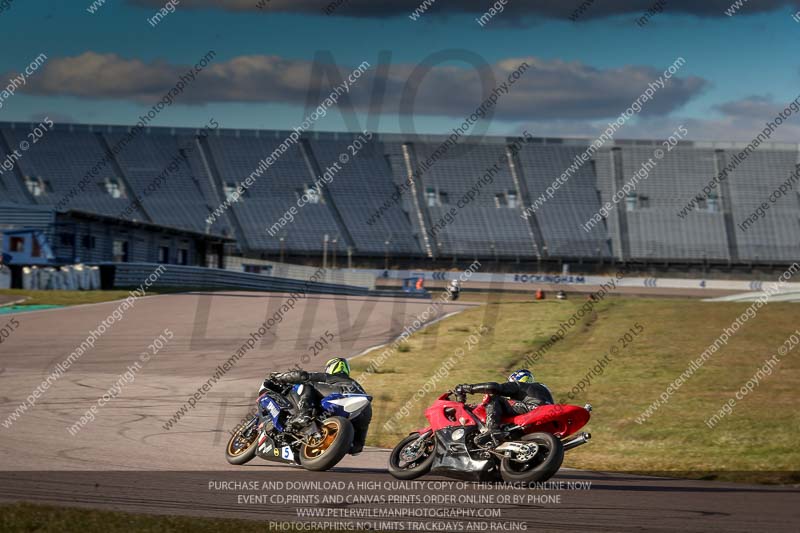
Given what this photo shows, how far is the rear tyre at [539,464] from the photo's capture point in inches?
407

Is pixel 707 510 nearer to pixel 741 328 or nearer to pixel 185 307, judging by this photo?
pixel 741 328

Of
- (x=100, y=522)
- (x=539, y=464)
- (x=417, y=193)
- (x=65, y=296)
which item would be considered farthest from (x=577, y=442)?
(x=417, y=193)

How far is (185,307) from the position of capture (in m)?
34.9

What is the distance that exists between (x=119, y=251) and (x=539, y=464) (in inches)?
1895

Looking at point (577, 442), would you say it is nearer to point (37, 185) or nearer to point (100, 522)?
point (100, 522)

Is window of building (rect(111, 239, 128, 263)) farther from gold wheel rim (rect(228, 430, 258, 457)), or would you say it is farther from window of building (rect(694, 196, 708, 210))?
window of building (rect(694, 196, 708, 210))

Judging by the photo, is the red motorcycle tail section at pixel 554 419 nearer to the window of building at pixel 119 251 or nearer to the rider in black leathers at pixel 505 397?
the rider in black leathers at pixel 505 397

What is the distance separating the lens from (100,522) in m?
7.81

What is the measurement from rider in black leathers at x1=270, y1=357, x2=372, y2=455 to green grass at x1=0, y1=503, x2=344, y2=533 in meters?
3.79

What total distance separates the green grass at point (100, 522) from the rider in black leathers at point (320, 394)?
3794mm

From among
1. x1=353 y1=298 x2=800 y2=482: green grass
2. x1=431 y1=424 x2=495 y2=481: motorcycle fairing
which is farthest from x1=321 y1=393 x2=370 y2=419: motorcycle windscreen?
x1=353 y1=298 x2=800 y2=482: green grass

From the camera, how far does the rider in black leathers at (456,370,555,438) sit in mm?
11281

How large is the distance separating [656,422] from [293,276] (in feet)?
175

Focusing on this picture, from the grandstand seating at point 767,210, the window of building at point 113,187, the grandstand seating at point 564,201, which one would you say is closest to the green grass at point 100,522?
the grandstand seating at point 564,201
